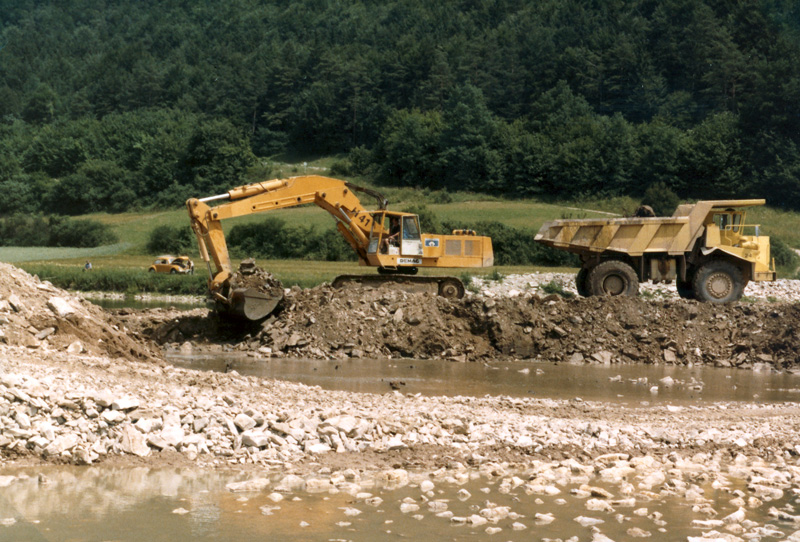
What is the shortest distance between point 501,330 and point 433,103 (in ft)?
340

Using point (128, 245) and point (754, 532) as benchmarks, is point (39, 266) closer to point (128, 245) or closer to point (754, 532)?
point (128, 245)

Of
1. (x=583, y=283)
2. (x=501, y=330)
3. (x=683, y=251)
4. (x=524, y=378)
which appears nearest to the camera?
(x=524, y=378)

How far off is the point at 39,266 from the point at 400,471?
38243 mm

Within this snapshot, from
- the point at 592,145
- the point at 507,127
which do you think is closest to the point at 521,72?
the point at 507,127

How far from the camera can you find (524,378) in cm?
1953

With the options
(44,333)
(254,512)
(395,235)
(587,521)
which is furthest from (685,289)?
(254,512)

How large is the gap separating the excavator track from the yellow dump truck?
378 cm

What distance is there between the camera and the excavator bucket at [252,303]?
22156 millimetres

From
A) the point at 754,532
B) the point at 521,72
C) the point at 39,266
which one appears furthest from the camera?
the point at 521,72

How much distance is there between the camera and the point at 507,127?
98438 millimetres

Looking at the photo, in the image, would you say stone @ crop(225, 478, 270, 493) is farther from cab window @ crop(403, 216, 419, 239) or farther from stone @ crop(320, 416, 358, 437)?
cab window @ crop(403, 216, 419, 239)

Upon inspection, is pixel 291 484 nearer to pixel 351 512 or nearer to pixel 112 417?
pixel 351 512

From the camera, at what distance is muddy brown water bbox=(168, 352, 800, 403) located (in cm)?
1730

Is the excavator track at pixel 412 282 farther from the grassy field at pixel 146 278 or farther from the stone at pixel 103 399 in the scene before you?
the stone at pixel 103 399
